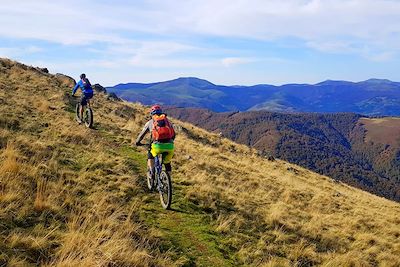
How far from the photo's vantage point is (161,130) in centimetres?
1041

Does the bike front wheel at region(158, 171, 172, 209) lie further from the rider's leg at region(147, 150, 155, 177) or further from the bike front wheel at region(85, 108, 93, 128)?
the bike front wheel at region(85, 108, 93, 128)

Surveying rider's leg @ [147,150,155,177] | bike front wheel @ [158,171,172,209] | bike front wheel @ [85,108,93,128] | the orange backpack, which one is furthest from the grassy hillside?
the orange backpack

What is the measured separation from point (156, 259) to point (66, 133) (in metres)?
9.96

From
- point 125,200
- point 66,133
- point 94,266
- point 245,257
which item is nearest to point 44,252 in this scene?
point 94,266

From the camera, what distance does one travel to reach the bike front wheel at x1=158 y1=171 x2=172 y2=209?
10.5 meters

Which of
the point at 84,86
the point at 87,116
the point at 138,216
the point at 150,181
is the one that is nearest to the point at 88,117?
the point at 87,116

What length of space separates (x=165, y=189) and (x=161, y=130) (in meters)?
1.69

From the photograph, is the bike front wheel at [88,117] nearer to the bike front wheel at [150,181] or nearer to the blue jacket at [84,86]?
the blue jacket at [84,86]

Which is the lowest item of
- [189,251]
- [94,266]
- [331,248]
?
[331,248]

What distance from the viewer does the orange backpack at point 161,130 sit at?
10383mm

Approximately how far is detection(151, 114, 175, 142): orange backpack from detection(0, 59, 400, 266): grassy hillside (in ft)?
6.19

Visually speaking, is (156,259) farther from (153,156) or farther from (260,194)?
(260,194)

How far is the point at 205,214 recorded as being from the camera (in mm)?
11180

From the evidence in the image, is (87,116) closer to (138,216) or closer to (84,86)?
(84,86)
